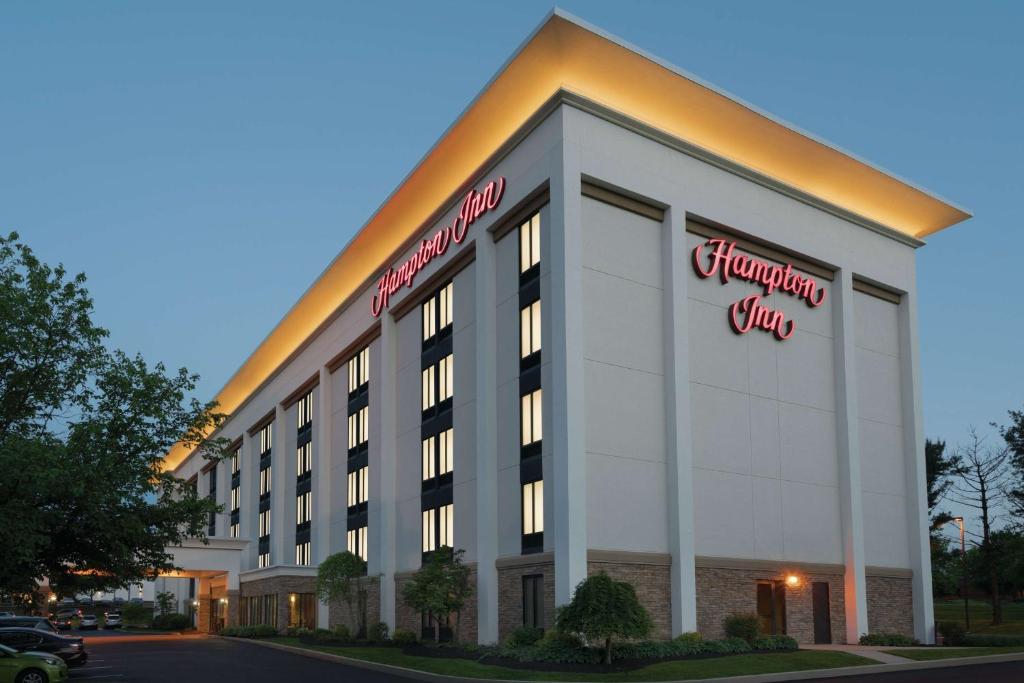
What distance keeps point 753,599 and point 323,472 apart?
104 ft

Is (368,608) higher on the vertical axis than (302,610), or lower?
higher

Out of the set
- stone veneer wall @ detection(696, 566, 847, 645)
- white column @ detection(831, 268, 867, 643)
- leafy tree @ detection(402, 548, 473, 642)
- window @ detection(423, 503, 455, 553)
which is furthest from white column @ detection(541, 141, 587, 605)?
white column @ detection(831, 268, 867, 643)

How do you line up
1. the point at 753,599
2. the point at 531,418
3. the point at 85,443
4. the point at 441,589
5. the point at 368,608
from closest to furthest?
the point at 85,443 → the point at 531,418 → the point at 753,599 → the point at 441,589 → the point at 368,608

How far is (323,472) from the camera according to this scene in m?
63.9

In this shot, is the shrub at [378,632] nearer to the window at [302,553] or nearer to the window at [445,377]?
the window at [445,377]

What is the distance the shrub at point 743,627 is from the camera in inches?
1500

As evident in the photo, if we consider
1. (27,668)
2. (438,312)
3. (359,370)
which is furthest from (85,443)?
(359,370)

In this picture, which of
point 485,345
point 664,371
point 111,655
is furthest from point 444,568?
point 111,655

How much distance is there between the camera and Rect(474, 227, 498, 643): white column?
40312 mm

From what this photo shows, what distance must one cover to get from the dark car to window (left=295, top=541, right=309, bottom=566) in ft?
103

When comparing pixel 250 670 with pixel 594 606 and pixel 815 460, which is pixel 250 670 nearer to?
pixel 594 606

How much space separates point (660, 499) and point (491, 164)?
1529 centimetres

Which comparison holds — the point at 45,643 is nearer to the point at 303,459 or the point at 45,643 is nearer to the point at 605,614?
the point at 605,614

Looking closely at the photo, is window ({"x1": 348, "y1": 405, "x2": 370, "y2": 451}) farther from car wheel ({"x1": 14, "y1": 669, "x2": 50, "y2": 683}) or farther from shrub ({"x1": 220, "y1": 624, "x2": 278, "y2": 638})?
car wheel ({"x1": 14, "y1": 669, "x2": 50, "y2": 683})
